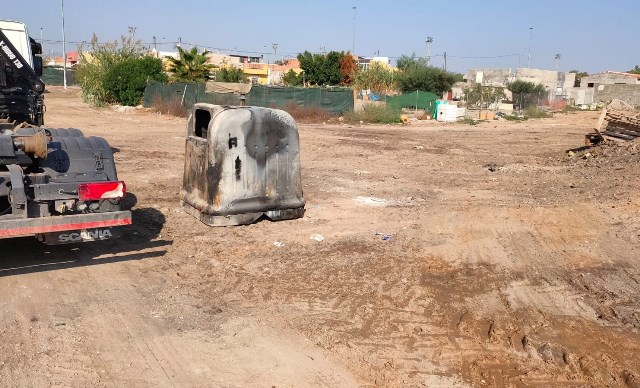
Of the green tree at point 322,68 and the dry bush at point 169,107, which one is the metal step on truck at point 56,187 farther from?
the green tree at point 322,68

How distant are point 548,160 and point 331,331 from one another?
44.4 feet

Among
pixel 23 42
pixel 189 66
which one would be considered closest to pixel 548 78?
pixel 189 66

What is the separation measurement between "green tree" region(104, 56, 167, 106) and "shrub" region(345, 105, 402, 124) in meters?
11.9

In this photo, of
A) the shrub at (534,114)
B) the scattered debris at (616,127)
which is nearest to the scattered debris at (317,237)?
the scattered debris at (616,127)

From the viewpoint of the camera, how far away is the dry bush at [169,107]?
28578 millimetres

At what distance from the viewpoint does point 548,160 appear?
16.6 meters

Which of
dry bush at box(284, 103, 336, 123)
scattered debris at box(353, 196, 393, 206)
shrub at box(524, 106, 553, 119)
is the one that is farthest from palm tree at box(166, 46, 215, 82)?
scattered debris at box(353, 196, 393, 206)

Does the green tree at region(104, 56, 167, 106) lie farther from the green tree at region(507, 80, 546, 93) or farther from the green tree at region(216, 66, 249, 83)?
the green tree at region(507, 80, 546, 93)

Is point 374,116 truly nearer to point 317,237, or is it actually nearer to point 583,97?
point 317,237

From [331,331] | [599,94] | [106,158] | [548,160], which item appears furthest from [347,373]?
[599,94]

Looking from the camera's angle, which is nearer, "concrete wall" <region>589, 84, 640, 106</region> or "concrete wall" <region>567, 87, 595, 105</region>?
"concrete wall" <region>589, 84, 640, 106</region>

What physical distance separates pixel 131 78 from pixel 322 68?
31272mm

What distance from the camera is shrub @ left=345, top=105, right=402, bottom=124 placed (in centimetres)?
2961

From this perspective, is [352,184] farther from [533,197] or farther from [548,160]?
[548,160]
